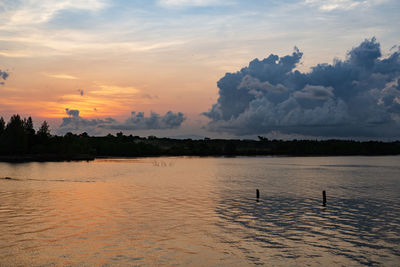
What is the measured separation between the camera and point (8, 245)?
33.6 m

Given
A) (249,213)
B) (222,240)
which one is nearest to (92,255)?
(222,240)

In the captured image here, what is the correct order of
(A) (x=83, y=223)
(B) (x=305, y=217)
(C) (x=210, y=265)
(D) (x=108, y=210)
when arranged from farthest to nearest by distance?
(D) (x=108, y=210) < (B) (x=305, y=217) < (A) (x=83, y=223) < (C) (x=210, y=265)

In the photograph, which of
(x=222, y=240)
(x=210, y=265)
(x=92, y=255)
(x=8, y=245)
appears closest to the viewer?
(x=210, y=265)

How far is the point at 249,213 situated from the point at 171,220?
12330 millimetres

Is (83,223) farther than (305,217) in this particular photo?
No

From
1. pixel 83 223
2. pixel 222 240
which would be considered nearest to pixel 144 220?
pixel 83 223

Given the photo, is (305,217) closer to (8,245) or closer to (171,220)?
(171,220)

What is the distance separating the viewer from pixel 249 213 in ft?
173

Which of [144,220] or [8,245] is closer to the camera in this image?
[8,245]

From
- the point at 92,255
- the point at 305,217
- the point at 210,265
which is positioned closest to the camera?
the point at 210,265

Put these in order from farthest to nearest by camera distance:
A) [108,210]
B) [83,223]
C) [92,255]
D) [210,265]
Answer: [108,210] → [83,223] → [92,255] → [210,265]

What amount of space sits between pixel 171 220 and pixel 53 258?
18137 millimetres

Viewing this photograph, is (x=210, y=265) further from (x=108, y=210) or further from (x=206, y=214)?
(x=108, y=210)

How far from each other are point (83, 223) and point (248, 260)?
2235 centimetres
